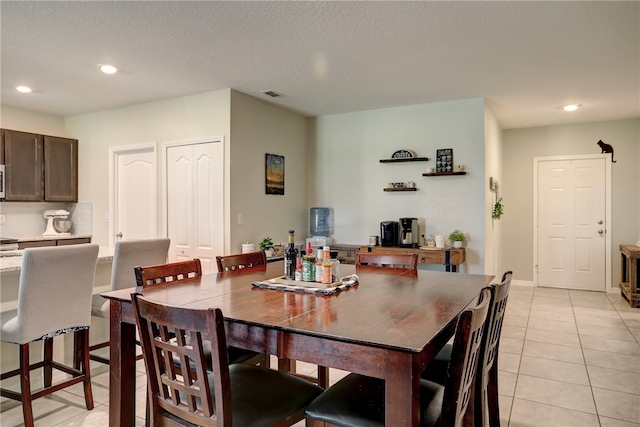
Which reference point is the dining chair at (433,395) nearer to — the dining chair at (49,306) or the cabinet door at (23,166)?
the dining chair at (49,306)

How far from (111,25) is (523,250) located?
6.27m

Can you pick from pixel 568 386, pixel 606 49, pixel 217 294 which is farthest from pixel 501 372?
pixel 606 49

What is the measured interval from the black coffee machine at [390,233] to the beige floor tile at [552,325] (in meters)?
1.67

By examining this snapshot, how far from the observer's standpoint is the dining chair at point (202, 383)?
125cm

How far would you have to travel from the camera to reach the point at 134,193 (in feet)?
16.4

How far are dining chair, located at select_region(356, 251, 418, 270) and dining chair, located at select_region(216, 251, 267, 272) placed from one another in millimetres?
677

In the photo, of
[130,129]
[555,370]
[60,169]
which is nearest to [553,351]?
[555,370]

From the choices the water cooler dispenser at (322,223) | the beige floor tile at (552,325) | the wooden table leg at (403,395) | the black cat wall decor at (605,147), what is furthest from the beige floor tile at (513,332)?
the black cat wall decor at (605,147)

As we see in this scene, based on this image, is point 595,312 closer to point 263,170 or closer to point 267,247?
point 267,247

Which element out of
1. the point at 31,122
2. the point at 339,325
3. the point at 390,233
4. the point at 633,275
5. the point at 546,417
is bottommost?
the point at 546,417

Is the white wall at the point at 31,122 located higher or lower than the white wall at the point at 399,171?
higher

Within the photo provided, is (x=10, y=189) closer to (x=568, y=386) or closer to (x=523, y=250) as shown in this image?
(x=568, y=386)

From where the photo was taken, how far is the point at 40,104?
493 centimetres

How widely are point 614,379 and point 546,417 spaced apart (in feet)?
3.06
